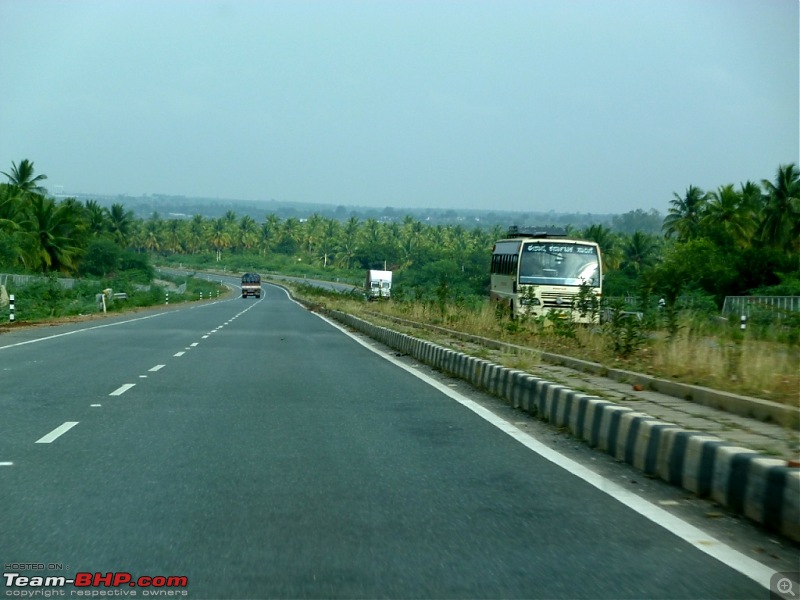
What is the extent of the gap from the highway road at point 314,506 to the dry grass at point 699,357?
283cm

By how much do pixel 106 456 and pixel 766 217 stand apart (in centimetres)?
8926

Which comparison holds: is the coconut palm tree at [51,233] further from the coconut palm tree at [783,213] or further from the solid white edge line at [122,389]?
the solid white edge line at [122,389]

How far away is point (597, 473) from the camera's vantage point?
9.35 metres

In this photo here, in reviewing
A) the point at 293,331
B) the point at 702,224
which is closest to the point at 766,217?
the point at 702,224

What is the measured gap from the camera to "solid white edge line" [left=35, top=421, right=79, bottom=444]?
1059cm

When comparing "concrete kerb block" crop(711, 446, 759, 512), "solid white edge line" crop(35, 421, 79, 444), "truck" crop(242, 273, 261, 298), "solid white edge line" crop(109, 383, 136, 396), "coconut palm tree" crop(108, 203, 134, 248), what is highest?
"concrete kerb block" crop(711, 446, 759, 512)

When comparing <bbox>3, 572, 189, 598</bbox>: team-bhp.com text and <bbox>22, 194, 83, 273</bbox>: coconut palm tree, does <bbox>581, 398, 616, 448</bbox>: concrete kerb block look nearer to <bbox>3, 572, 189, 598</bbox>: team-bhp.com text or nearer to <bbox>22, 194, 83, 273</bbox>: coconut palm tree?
<bbox>3, 572, 189, 598</bbox>: team-bhp.com text

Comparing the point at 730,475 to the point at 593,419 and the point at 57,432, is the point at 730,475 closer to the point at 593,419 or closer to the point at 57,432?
the point at 593,419

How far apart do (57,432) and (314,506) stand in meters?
4.45

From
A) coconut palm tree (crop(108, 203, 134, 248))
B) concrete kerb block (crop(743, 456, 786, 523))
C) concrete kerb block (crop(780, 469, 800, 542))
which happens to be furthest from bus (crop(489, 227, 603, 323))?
coconut palm tree (crop(108, 203, 134, 248))

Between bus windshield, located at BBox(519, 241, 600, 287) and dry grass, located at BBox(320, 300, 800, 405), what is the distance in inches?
388

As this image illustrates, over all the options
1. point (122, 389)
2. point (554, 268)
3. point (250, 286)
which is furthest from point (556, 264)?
point (250, 286)

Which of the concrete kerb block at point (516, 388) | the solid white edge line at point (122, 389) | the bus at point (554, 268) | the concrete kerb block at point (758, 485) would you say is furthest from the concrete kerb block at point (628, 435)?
the bus at point (554, 268)

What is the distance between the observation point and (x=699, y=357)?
A: 15367 millimetres
